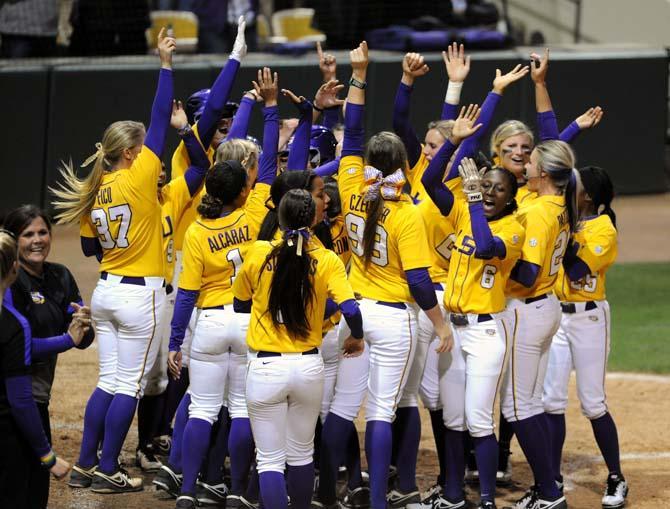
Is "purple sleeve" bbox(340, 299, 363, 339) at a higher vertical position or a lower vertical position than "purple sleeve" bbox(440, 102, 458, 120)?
lower

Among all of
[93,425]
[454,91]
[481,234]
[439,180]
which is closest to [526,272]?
[481,234]

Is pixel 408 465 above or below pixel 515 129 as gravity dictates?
below

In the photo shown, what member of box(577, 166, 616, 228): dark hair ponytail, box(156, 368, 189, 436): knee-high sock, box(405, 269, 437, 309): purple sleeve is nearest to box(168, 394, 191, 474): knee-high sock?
box(156, 368, 189, 436): knee-high sock

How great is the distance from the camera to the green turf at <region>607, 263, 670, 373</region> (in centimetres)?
899

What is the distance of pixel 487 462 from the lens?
539cm

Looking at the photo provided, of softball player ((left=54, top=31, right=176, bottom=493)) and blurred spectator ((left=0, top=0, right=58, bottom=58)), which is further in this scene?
blurred spectator ((left=0, top=0, right=58, bottom=58))

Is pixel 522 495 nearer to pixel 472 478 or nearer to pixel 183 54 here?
pixel 472 478

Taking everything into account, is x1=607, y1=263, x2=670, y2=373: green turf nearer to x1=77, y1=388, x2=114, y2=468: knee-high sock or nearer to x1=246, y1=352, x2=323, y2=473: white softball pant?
x1=77, y1=388, x2=114, y2=468: knee-high sock

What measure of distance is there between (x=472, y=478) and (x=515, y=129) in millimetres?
1939

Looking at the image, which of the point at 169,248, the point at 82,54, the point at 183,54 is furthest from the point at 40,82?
the point at 169,248

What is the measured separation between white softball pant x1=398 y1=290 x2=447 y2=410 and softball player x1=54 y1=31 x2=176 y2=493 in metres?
1.36

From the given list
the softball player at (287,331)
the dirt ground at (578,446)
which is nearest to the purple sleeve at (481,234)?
the softball player at (287,331)

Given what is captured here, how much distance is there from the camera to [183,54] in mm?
14266

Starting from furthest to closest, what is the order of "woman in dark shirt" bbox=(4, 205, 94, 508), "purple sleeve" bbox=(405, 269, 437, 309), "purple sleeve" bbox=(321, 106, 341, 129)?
1. "purple sleeve" bbox=(321, 106, 341, 129)
2. "purple sleeve" bbox=(405, 269, 437, 309)
3. "woman in dark shirt" bbox=(4, 205, 94, 508)
